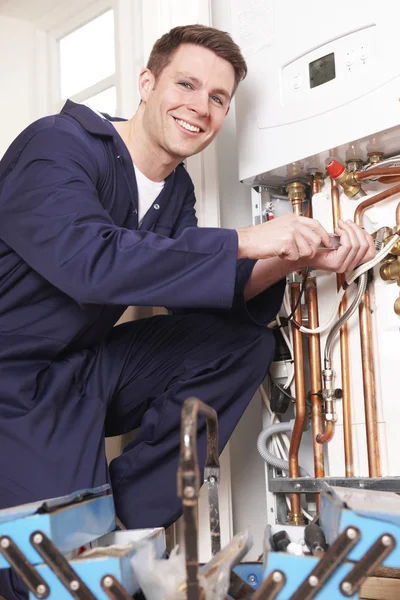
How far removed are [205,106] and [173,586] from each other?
3.23 feet

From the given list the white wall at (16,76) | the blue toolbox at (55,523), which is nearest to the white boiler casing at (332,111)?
the blue toolbox at (55,523)

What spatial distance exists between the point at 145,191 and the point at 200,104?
8.4 inches

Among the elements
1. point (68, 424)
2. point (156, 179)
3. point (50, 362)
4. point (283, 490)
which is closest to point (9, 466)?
point (68, 424)

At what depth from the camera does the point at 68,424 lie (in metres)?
1.28

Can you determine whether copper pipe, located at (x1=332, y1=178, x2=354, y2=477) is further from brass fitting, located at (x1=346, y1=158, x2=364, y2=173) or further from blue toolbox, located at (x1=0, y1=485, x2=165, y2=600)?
blue toolbox, located at (x1=0, y1=485, x2=165, y2=600)

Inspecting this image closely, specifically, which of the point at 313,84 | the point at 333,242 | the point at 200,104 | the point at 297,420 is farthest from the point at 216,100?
the point at 297,420

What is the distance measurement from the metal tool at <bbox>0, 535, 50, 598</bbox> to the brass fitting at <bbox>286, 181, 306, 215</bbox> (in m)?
1.01

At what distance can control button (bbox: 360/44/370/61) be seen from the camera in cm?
134

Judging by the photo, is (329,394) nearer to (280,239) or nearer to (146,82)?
(280,239)

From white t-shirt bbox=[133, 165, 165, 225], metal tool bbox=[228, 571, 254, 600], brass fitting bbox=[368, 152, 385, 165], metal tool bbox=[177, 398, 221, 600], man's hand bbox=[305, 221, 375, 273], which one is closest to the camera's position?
metal tool bbox=[177, 398, 221, 600]

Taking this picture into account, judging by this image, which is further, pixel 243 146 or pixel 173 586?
pixel 243 146

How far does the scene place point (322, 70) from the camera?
1431mm

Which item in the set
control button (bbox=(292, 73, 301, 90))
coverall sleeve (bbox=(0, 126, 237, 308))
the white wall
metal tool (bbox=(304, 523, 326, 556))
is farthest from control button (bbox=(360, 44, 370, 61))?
the white wall

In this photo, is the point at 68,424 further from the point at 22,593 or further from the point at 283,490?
the point at 283,490
